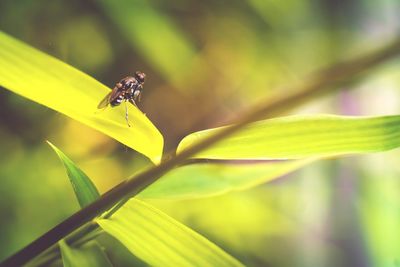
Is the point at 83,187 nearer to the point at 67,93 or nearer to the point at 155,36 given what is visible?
the point at 67,93

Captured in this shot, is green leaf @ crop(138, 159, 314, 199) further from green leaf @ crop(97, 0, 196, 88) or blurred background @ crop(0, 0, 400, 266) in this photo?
green leaf @ crop(97, 0, 196, 88)

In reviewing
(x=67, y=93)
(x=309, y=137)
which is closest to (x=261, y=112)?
(x=309, y=137)

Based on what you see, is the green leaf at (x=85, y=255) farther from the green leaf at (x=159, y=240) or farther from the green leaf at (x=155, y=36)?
the green leaf at (x=155, y=36)

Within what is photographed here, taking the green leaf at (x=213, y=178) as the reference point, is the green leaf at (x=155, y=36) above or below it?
above

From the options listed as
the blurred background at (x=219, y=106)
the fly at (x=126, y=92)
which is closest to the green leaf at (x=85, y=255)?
the blurred background at (x=219, y=106)

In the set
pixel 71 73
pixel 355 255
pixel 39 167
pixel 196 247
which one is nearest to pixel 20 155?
pixel 39 167

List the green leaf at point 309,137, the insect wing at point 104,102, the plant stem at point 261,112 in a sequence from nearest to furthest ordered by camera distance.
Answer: the plant stem at point 261,112
the green leaf at point 309,137
the insect wing at point 104,102

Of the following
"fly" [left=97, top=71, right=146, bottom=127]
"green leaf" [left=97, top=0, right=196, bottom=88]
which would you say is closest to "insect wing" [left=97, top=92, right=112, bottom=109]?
"fly" [left=97, top=71, right=146, bottom=127]
